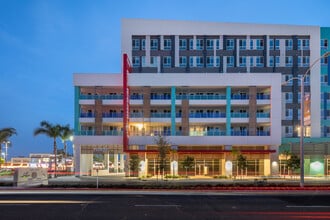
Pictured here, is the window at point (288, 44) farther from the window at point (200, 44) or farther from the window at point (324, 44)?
the window at point (200, 44)

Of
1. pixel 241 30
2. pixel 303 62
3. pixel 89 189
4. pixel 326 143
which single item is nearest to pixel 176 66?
pixel 241 30

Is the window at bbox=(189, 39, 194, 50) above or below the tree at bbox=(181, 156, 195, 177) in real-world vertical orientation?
above

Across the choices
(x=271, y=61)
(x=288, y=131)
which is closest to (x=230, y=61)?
(x=271, y=61)

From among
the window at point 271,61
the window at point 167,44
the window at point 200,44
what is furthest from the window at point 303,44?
the window at point 167,44

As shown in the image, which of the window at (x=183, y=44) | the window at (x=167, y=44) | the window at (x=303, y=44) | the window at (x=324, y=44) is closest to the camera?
the window at (x=167, y=44)

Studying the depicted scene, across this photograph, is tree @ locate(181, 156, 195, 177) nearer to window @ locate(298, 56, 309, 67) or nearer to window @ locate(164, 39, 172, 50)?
window @ locate(164, 39, 172, 50)

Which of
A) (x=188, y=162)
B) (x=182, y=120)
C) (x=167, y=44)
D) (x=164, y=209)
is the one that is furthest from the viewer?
(x=167, y=44)

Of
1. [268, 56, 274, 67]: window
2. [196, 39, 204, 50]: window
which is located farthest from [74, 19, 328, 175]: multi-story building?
[196, 39, 204, 50]: window

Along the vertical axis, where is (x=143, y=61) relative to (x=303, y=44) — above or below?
below

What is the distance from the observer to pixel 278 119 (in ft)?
190

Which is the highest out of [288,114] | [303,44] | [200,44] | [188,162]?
[303,44]

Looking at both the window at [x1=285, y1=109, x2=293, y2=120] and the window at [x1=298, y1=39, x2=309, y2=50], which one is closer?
the window at [x1=285, y1=109, x2=293, y2=120]

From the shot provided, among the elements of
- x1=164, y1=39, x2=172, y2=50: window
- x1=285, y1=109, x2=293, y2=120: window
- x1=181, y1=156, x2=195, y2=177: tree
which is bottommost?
x1=181, y1=156, x2=195, y2=177: tree

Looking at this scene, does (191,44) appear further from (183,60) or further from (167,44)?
(167,44)
